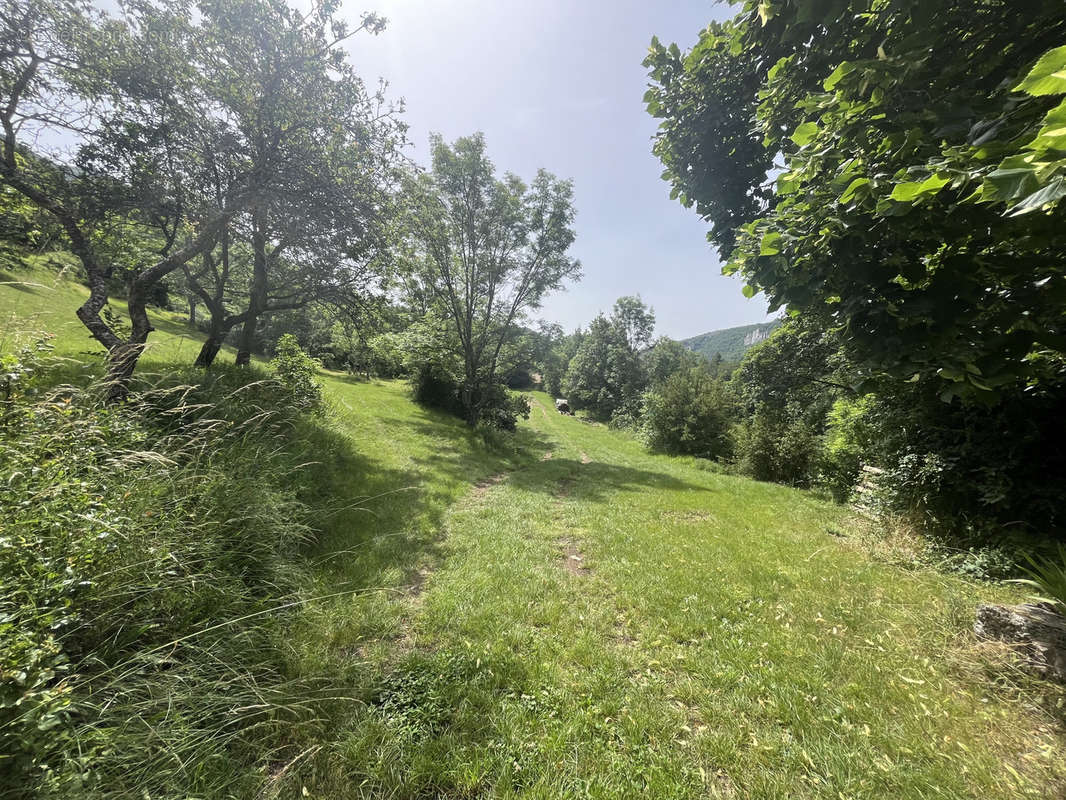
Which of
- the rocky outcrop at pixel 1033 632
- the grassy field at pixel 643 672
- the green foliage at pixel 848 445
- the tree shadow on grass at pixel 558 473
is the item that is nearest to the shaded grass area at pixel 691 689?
the grassy field at pixel 643 672

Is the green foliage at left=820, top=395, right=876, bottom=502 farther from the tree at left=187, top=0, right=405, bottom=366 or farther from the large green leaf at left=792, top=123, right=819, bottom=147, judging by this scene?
the tree at left=187, top=0, right=405, bottom=366

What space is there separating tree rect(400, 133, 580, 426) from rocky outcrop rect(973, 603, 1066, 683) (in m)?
15.6

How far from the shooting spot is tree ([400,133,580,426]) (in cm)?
1398

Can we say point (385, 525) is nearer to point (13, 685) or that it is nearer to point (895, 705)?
point (13, 685)

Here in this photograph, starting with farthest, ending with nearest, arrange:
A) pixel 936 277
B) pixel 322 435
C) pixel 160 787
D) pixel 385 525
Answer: pixel 322 435 → pixel 385 525 → pixel 936 277 → pixel 160 787

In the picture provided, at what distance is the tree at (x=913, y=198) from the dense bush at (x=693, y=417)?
49.5 feet

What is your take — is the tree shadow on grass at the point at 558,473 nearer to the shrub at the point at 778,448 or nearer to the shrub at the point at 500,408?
the shrub at the point at 500,408

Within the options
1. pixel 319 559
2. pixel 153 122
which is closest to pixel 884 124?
pixel 319 559

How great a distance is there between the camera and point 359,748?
2.11 m

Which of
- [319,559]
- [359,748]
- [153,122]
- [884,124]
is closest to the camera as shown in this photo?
[359,748]

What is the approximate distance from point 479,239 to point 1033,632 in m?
16.8

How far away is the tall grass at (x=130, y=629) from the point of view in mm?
1454

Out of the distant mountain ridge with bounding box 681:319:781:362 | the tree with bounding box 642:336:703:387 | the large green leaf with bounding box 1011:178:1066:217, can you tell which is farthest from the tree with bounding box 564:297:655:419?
the distant mountain ridge with bounding box 681:319:781:362

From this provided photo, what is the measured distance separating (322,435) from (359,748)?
733cm
